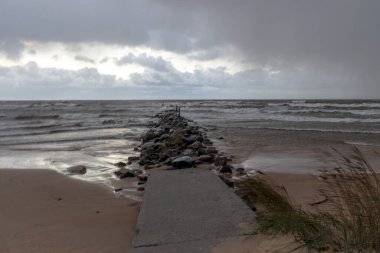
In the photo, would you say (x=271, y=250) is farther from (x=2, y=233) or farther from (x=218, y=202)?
(x=2, y=233)

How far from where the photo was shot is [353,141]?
17.4 metres

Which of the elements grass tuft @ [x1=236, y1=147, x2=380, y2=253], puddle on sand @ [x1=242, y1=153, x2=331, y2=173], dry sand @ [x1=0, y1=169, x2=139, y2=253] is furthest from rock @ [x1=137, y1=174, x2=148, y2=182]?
grass tuft @ [x1=236, y1=147, x2=380, y2=253]

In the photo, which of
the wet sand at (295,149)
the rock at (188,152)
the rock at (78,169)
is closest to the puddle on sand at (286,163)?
the wet sand at (295,149)

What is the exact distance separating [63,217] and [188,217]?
7.33 feet

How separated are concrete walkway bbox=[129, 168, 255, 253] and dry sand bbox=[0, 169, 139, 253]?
0.40m

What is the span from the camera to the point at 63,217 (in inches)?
254

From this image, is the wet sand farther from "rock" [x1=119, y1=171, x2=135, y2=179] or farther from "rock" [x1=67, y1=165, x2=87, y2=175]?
"rock" [x1=67, y1=165, x2=87, y2=175]

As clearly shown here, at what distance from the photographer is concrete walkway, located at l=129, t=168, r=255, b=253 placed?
4.54m

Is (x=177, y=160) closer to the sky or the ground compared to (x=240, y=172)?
closer to the sky

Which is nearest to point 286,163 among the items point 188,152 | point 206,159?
point 206,159

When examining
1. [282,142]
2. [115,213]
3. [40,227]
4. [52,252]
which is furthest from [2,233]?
[282,142]

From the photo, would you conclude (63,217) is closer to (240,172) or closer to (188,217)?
(188,217)

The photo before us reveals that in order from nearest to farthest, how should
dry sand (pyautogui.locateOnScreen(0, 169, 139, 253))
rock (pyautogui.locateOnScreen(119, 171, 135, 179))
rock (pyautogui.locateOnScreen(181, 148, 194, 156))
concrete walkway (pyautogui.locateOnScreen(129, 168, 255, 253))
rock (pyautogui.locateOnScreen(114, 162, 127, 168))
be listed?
concrete walkway (pyautogui.locateOnScreen(129, 168, 255, 253)) < dry sand (pyautogui.locateOnScreen(0, 169, 139, 253)) < rock (pyautogui.locateOnScreen(119, 171, 135, 179)) < rock (pyautogui.locateOnScreen(114, 162, 127, 168)) < rock (pyautogui.locateOnScreen(181, 148, 194, 156))

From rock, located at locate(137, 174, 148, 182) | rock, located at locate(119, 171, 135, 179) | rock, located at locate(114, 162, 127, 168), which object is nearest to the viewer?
rock, located at locate(137, 174, 148, 182)
